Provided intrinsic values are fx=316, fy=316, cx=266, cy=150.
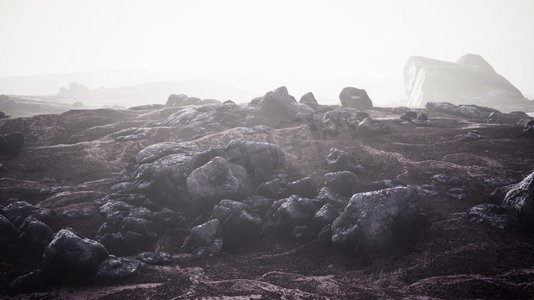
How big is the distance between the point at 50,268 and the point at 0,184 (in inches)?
681

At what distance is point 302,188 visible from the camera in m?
28.5

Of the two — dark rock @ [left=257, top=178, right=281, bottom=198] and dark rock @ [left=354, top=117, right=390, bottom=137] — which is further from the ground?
dark rock @ [left=354, top=117, right=390, bottom=137]

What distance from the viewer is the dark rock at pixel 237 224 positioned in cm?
2419

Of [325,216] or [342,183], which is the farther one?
[342,183]

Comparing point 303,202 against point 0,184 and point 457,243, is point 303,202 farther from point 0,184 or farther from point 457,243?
point 0,184

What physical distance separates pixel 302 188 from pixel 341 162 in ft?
20.7

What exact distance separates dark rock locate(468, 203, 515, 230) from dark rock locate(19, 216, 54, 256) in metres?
29.4

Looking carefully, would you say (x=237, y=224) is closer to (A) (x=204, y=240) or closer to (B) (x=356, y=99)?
(A) (x=204, y=240)

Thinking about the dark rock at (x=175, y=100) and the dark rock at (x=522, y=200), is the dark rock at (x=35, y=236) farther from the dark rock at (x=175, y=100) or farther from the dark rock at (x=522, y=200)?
the dark rock at (x=175, y=100)

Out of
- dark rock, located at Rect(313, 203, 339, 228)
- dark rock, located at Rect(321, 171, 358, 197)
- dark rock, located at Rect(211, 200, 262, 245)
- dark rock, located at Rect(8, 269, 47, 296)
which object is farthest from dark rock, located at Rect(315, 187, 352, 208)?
dark rock, located at Rect(8, 269, 47, 296)

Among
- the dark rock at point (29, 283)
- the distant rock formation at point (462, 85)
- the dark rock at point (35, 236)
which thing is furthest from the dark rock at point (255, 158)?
the distant rock formation at point (462, 85)

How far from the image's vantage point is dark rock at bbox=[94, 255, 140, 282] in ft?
61.1

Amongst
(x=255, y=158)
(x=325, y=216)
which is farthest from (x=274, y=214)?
(x=255, y=158)

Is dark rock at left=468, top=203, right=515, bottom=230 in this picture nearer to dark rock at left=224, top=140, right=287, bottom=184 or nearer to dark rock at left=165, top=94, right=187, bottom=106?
dark rock at left=224, top=140, right=287, bottom=184
